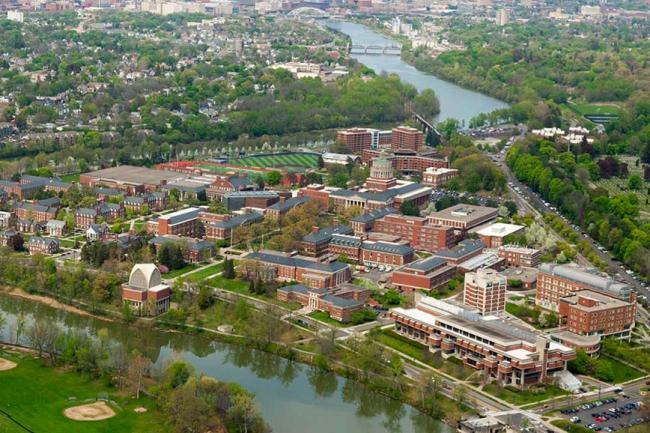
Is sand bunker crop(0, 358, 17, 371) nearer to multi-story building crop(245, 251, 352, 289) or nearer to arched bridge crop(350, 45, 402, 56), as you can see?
multi-story building crop(245, 251, 352, 289)

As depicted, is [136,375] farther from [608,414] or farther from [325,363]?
[608,414]

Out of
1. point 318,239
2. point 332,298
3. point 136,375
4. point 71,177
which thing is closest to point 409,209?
point 318,239

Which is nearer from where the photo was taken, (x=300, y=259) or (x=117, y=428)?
(x=117, y=428)

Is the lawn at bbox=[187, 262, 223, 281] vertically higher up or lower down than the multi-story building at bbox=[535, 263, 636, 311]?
lower down

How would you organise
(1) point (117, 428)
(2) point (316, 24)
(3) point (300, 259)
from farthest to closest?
(2) point (316, 24)
(3) point (300, 259)
(1) point (117, 428)

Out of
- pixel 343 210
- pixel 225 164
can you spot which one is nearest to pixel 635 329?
pixel 343 210

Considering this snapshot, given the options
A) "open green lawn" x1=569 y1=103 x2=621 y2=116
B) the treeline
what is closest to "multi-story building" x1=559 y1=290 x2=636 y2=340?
the treeline

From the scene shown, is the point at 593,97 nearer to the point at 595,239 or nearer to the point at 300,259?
the point at 595,239
